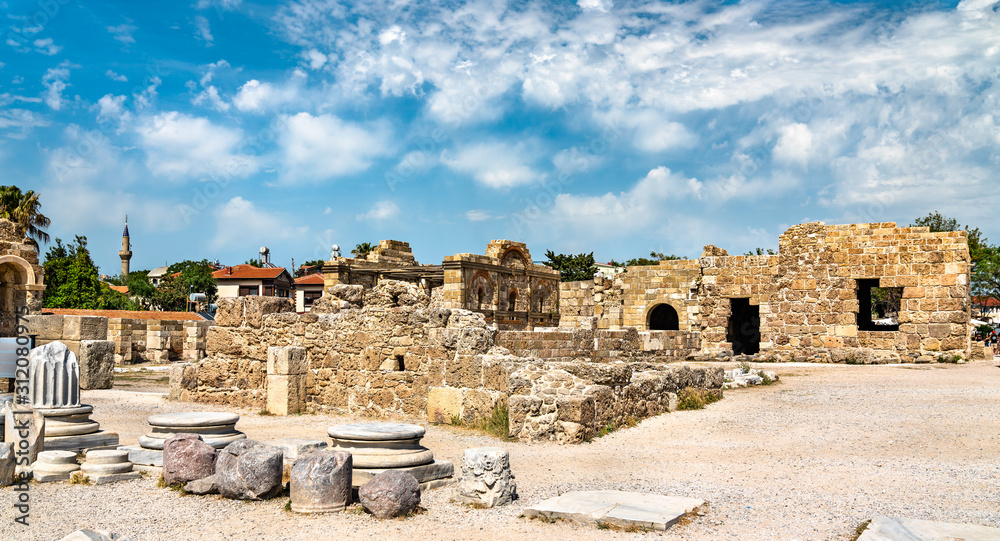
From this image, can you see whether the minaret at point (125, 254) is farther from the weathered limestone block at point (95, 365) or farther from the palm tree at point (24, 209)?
the weathered limestone block at point (95, 365)

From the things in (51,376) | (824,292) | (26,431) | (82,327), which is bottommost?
(26,431)

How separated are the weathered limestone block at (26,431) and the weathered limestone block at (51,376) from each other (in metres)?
0.16

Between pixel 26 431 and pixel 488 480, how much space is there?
4.77m

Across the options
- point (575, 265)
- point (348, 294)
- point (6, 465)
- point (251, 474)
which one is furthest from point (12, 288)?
point (575, 265)

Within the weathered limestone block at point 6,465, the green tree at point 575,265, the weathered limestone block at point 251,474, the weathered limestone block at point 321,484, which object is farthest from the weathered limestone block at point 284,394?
the green tree at point 575,265

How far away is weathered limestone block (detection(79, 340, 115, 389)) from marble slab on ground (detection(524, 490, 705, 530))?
1229 cm

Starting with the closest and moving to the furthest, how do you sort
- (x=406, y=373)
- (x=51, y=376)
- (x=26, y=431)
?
1. (x=26, y=431)
2. (x=51, y=376)
3. (x=406, y=373)

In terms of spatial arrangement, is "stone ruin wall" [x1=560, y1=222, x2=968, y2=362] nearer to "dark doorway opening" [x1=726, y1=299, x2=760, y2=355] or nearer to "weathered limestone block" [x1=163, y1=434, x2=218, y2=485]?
"dark doorway opening" [x1=726, y1=299, x2=760, y2=355]

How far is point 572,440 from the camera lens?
831 cm

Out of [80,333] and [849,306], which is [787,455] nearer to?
[849,306]

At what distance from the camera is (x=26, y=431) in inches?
284

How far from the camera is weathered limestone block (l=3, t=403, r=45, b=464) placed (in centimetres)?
714

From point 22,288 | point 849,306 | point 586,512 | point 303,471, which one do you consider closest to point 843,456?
point 586,512

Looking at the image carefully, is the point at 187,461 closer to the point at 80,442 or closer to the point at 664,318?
the point at 80,442
